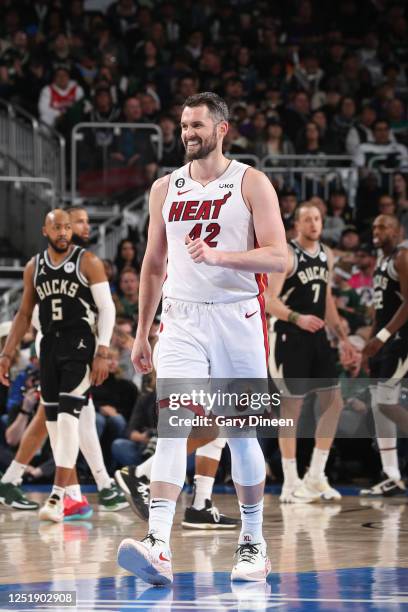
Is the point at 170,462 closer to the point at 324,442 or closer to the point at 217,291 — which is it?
the point at 217,291

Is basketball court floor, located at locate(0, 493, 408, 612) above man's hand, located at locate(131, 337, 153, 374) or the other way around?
the other way around

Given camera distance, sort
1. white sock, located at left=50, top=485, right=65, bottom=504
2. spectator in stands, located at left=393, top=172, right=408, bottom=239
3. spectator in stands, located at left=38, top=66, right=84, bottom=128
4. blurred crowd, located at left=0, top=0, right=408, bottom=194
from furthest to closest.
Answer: spectator in stands, located at left=38, top=66, right=84, bottom=128, blurred crowd, located at left=0, top=0, right=408, bottom=194, spectator in stands, located at left=393, top=172, right=408, bottom=239, white sock, located at left=50, top=485, right=65, bottom=504

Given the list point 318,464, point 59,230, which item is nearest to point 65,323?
point 59,230

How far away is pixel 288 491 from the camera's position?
10117 mm

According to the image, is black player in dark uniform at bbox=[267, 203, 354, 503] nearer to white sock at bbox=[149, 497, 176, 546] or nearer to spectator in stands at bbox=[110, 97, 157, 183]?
white sock at bbox=[149, 497, 176, 546]

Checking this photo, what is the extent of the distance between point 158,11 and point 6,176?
212 inches

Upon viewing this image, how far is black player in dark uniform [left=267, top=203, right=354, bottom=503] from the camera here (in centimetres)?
1016

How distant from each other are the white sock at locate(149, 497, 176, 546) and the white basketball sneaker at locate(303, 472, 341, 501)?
14.5 feet

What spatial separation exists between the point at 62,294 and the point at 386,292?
2.85 m

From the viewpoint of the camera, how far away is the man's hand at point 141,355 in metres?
6.11

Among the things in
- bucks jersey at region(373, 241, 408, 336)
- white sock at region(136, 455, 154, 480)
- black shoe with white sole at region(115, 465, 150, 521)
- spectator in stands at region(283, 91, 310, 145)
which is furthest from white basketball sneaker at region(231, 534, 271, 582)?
spectator in stands at region(283, 91, 310, 145)

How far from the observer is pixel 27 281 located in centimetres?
907

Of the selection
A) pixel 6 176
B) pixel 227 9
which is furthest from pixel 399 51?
pixel 6 176

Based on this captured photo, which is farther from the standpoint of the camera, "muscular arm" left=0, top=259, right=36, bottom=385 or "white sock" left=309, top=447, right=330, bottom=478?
"white sock" left=309, top=447, right=330, bottom=478
